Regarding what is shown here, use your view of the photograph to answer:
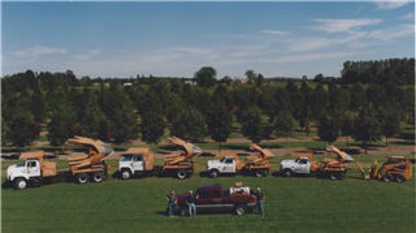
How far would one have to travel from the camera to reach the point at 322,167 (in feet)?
87.2

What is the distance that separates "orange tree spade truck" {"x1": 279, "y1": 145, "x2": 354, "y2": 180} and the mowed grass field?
774mm

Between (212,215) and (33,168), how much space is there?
554 inches

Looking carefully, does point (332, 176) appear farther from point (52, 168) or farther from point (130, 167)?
point (52, 168)

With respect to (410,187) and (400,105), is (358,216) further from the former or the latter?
(400,105)

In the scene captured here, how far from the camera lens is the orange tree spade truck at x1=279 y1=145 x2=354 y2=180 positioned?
26.1m

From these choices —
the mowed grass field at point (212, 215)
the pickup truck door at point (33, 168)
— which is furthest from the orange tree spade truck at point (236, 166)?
the pickup truck door at point (33, 168)

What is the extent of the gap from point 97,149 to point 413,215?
21.0 meters

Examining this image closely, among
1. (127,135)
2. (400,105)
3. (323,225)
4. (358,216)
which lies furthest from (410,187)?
(400,105)

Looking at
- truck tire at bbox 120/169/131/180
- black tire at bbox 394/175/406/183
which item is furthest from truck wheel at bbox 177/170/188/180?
black tire at bbox 394/175/406/183

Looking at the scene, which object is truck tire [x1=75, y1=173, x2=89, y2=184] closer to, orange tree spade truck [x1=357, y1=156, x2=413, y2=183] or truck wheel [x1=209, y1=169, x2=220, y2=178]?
truck wheel [x1=209, y1=169, x2=220, y2=178]

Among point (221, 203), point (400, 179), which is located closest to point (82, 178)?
point (221, 203)

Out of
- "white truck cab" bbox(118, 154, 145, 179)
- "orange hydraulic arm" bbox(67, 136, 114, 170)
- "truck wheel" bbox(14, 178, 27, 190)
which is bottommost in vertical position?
"truck wheel" bbox(14, 178, 27, 190)

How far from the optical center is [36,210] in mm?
19797

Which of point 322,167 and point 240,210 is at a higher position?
point 322,167
